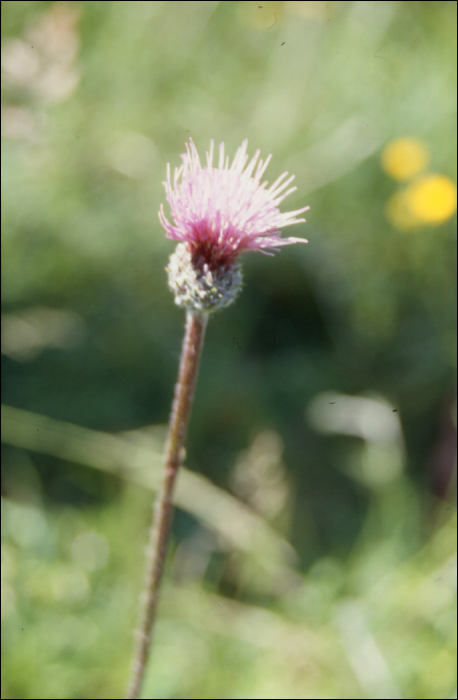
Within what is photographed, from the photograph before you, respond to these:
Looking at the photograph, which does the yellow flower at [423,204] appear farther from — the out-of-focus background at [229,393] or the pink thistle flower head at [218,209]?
the pink thistle flower head at [218,209]

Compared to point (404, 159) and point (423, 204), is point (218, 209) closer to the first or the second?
point (423, 204)

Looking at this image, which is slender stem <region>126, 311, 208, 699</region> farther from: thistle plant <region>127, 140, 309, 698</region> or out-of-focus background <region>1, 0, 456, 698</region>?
out-of-focus background <region>1, 0, 456, 698</region>

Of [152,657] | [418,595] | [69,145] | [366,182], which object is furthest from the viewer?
[366,182]

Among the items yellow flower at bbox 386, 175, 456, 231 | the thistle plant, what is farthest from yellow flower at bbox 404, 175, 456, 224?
the thistle plant

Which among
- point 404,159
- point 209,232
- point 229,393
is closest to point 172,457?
point 209,232

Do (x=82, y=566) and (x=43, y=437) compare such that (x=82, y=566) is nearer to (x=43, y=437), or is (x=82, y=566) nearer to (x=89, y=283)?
(x=43, y=437)

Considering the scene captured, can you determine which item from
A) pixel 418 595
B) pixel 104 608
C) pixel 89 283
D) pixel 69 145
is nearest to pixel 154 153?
pixel 69 145
